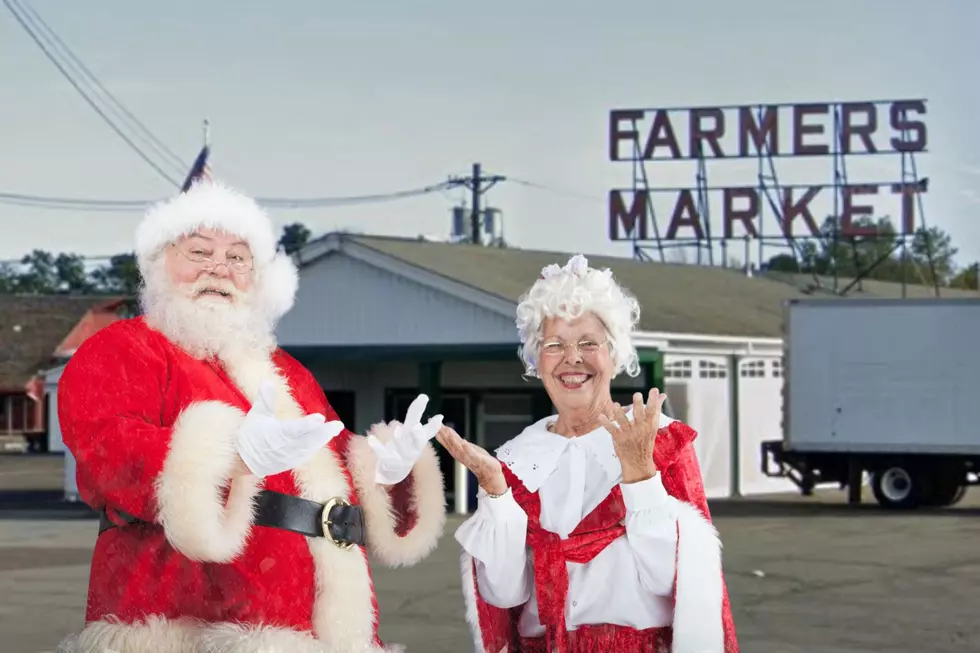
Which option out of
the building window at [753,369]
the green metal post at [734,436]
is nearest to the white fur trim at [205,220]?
the green metal post at [734,436]

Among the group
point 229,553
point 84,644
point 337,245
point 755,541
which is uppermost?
point 337,245

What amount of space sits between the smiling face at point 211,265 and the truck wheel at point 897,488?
63.7ft

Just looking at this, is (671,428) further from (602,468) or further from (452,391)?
(452,391)

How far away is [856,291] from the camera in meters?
35.9

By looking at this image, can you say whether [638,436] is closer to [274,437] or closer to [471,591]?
[471,591]

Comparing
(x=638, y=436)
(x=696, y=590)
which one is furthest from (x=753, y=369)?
(x=638, y=436)

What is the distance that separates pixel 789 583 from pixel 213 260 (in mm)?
10724

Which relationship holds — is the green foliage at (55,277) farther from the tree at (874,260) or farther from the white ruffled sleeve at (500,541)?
the white ruffled sleeve at (500,541)

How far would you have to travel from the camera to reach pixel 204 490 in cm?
400

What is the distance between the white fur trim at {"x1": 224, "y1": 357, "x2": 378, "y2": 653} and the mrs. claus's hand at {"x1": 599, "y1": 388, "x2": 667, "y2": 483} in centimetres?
88

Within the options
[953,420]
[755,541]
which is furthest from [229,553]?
[953,420]

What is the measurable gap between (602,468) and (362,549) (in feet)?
2.55

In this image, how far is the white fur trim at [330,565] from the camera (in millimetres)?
4312

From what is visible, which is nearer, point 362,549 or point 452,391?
point 362,549
